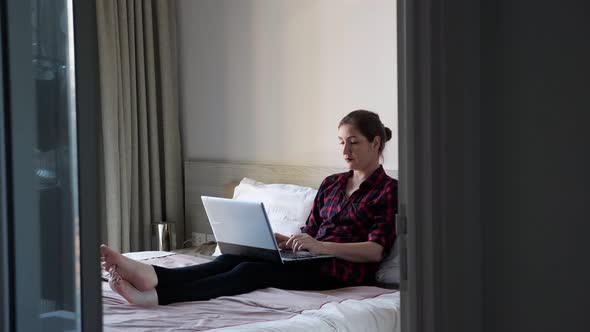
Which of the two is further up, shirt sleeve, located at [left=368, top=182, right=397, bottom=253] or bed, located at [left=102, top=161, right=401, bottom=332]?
shirt sleeve, located at [left=368, top=182, right=397, bottom=253]

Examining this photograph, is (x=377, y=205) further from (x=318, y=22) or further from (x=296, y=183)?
(x=318, y=22)

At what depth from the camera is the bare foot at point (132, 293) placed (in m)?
2.61

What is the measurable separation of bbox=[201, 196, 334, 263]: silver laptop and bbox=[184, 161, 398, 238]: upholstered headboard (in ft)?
2.51

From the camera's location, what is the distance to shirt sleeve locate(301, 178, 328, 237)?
3303mm

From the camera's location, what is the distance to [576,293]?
1022mm

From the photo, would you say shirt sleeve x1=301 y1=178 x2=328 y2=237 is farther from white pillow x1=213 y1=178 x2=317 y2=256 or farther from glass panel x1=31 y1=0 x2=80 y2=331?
glass panel x1=31 y1=0 x2=80 y2=331

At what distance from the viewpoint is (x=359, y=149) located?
3.15 metres

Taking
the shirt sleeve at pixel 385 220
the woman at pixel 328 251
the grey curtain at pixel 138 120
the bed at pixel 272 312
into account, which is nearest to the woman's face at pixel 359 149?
the woman at pixel 328 251

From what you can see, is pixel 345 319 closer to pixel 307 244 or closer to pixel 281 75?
pixel 307 244

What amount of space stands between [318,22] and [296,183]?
81 cm

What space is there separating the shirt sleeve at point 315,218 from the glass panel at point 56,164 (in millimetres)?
2048

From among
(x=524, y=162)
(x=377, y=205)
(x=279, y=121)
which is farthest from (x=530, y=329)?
(x=279, y=121)

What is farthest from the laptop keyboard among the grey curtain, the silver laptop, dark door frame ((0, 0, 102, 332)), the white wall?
dark door frame ((0, 0, 102, 332))

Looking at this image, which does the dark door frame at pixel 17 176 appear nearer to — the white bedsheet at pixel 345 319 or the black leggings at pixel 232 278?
the white bedsheet at pixel 345 319
